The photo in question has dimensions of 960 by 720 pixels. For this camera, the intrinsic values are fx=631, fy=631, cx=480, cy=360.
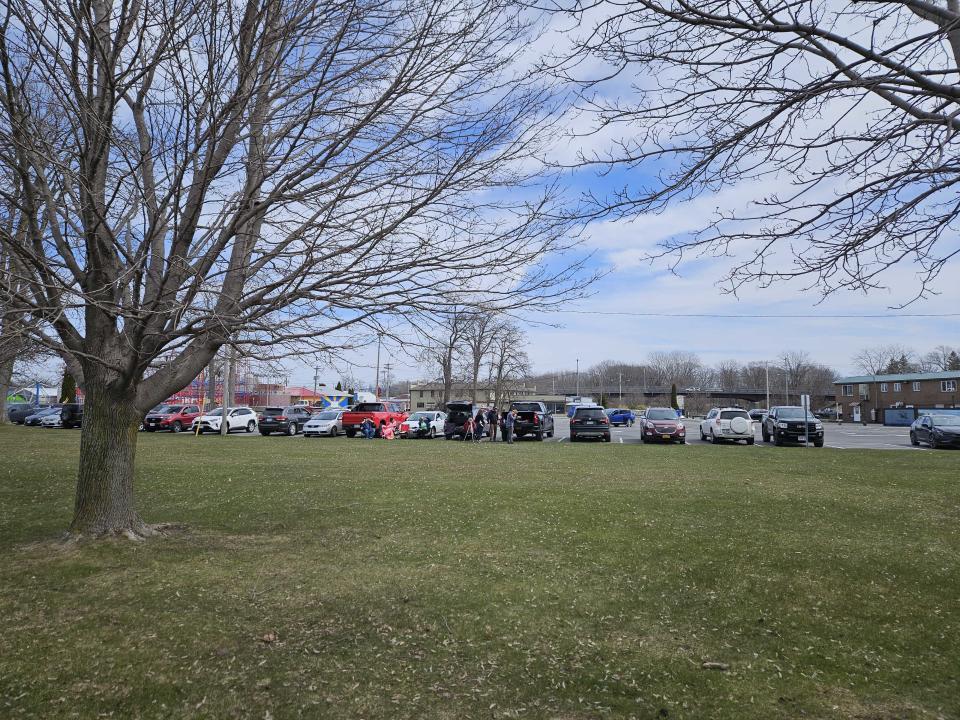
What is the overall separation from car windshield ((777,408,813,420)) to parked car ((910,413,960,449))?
449 centimetres

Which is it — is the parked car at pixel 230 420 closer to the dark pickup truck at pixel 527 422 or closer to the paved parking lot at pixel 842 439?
the paved parking lot at pixel 842 439

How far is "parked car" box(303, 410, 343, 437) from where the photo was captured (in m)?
32.6

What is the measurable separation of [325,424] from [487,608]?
28.5 metres

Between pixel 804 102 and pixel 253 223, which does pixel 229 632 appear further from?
pixel 804 102

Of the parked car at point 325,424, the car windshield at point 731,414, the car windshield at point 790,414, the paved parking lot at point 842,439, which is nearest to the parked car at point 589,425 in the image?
the paved parking lot at point 842,439

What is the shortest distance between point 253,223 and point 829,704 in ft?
21.9

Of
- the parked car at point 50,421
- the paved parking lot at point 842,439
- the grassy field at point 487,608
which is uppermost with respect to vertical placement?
the parked car at point 50,421

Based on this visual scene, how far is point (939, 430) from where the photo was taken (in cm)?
2506

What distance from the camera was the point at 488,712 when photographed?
144 inches

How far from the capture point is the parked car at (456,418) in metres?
31.6

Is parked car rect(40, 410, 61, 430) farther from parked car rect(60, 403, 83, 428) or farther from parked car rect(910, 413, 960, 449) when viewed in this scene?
parked car rect(910, 413, 960, 449)

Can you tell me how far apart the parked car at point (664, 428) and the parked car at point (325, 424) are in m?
15.7

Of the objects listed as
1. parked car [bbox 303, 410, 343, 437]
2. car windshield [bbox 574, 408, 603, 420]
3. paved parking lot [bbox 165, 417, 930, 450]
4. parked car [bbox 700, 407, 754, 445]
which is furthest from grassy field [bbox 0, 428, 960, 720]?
parked car [bbox 303, 410, 343, 437]

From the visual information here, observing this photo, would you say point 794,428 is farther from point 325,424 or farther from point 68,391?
point 68,391
